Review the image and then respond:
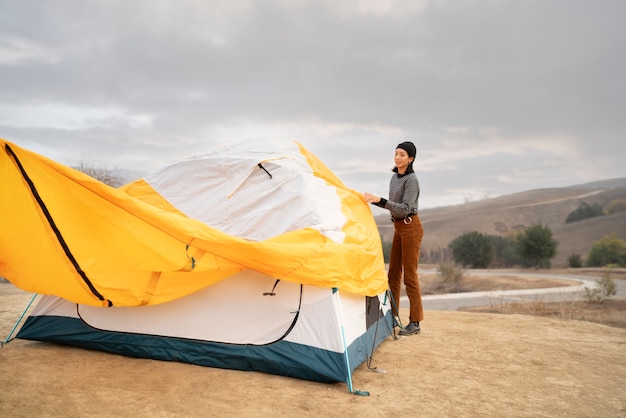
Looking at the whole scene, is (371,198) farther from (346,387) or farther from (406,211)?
(346,387)

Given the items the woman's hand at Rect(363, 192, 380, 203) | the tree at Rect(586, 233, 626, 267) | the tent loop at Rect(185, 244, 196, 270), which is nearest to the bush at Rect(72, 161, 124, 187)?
the woman's hand at Rect(363, 192, 380, 203)

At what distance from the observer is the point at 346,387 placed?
4352 mm

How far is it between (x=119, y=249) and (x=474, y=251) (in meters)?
38.8

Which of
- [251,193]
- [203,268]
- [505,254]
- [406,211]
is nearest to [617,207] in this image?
[505,254]

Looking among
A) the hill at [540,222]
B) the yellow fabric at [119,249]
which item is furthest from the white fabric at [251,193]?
the hill at [540,222]

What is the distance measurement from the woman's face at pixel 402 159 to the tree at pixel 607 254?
41.1m

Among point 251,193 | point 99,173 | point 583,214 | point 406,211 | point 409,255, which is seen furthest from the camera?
→ point 583,214

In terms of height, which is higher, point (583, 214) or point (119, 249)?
point (583, 214)

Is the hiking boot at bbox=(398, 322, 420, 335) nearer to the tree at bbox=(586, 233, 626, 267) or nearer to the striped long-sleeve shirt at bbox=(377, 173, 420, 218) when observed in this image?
the striped long-sleeve shirt at bbox=(377, 173, 420, 218)

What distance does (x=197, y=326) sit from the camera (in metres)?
4.84

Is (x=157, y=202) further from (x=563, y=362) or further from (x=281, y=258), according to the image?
(x=563, y=362)

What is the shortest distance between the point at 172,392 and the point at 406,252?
3.28 m

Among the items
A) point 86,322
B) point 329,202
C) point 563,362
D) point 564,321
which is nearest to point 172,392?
point 86,322

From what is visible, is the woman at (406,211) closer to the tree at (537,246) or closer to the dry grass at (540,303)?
the dry grass at (540,303)
